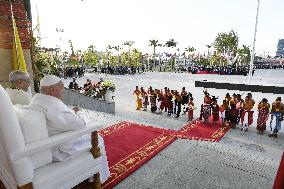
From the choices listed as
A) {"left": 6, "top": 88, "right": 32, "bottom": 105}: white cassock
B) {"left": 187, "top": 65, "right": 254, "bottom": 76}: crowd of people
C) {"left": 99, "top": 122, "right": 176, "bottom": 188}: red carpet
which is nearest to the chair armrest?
{"left": 99, "top": 122, "right": 176, "bottom": 188}: red carpet

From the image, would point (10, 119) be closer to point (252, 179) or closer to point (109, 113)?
point (252, 179)

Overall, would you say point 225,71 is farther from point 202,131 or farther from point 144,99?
point 202,131

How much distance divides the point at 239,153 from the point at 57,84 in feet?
15.9

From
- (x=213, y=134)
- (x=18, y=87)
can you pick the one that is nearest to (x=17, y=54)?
(x=18, y=87)

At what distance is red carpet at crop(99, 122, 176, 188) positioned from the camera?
481 cm

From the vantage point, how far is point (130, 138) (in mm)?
6742

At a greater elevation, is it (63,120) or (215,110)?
(63,120)

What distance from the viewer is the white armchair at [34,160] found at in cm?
237

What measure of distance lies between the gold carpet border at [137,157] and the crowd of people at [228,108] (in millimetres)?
2540

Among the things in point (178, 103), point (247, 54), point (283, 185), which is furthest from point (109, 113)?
point (247, 54)

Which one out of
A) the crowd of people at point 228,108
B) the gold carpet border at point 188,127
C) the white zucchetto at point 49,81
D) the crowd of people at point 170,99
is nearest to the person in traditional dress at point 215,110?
the crowd of people at point 228,108

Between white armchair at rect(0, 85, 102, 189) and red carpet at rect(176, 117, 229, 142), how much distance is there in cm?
446

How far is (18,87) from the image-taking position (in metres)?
4.27

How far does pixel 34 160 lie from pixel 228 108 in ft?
23.4
